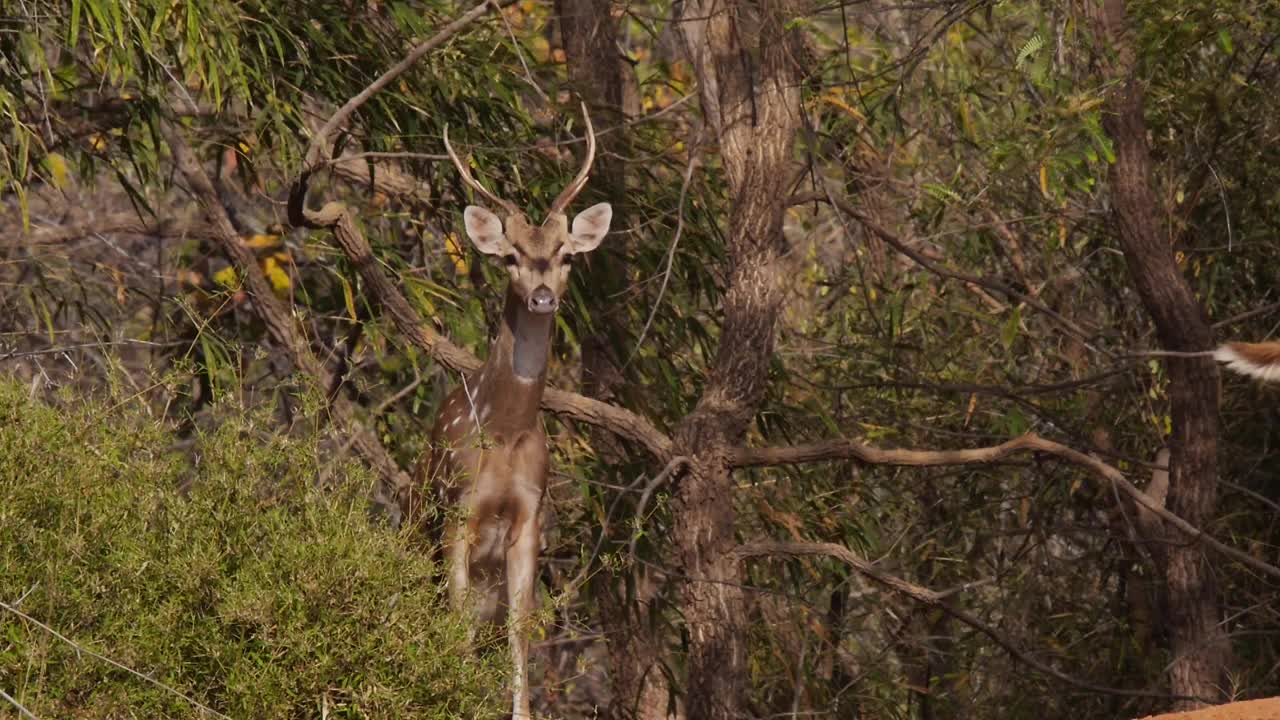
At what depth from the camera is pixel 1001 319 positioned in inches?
359

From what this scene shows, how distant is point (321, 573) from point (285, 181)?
384 cm

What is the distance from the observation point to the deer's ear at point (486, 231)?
255 inches

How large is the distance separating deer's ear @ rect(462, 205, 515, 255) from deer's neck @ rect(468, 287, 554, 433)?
17 cm

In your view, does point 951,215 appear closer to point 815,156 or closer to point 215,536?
point 815,156

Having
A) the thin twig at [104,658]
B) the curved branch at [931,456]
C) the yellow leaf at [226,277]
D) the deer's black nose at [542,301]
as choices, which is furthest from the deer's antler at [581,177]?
the yellow leaf at [226,277]

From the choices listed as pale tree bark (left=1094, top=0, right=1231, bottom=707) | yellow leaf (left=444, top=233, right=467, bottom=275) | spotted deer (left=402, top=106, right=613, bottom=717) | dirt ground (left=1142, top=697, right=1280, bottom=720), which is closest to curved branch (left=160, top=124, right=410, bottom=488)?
yellow leaf (left=444, top=233, right=467, bottom=275)

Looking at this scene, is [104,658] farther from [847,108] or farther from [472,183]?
[847,108]

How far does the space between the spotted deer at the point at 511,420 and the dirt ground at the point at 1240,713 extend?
2116 mm

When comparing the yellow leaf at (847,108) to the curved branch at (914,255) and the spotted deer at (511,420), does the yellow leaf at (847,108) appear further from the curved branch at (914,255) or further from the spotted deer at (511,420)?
the spotted deer at (511,420)

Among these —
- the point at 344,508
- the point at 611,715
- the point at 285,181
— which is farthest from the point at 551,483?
the point at 344,508

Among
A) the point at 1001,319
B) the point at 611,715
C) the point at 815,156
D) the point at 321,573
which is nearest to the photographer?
the point at 321,573

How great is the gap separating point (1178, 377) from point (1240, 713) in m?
2.07

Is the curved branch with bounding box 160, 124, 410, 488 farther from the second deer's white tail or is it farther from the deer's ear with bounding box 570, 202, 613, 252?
the second deer's white tail

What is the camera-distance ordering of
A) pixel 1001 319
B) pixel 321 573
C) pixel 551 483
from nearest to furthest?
pixel 321 573
pixel 551 483
pixel 1001 319
